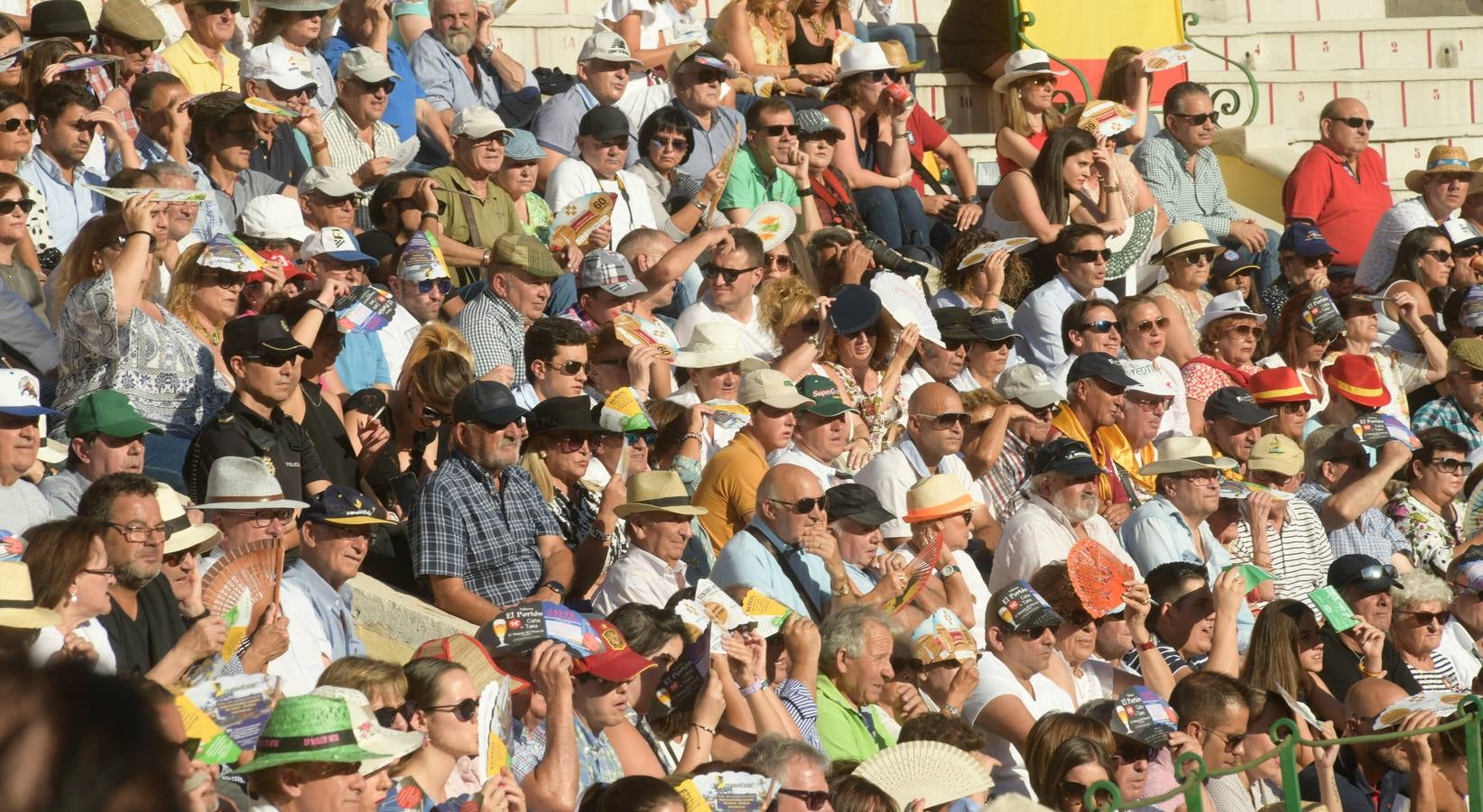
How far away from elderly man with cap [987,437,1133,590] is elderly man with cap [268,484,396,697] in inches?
101

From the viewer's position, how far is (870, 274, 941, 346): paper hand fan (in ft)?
31.4

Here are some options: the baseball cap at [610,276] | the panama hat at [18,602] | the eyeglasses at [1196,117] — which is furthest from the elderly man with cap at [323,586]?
the eyeglasses at [1196,117]

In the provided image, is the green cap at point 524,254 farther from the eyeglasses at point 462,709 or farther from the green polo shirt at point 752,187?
the eyeglasses at point 462,709

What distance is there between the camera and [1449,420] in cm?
1102

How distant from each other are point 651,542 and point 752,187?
166 inches

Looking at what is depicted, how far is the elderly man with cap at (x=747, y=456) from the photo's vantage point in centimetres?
770

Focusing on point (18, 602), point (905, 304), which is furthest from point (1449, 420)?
point (18, 602)

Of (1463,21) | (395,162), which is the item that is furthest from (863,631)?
(1463,21)

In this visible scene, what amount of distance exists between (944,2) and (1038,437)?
269 inches

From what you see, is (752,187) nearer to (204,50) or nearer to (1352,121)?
(204,50)

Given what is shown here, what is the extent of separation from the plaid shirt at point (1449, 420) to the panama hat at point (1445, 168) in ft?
6.38

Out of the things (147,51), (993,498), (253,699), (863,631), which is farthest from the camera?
(147,51)

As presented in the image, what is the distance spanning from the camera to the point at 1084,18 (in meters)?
14.2

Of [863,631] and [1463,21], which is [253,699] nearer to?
[863,631]
